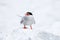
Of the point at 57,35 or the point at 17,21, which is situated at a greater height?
the point at 17,21

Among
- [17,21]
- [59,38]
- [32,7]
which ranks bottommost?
[59,38]

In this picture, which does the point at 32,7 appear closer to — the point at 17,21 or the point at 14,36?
the point at 17,21

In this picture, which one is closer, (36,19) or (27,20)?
(27,20)

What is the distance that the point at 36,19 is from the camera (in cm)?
180

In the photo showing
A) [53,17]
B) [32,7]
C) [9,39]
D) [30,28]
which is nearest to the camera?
[9,39]

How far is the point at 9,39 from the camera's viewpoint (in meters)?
1.54

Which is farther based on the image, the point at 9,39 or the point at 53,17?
the point at 53,17

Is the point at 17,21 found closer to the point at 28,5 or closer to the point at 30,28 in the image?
the point at 30,28

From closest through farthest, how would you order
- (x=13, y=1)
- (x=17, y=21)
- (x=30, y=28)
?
1. (x=30, y=28)
2. (x=17, y=21)
3. (x=13, y=1)

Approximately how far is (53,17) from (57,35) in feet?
1.06

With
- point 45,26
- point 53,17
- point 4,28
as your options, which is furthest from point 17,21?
point 53,17

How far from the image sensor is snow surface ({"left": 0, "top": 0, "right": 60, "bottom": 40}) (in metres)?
1.58

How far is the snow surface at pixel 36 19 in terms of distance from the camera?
5.18 ft

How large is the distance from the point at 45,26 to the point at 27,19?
26cm
